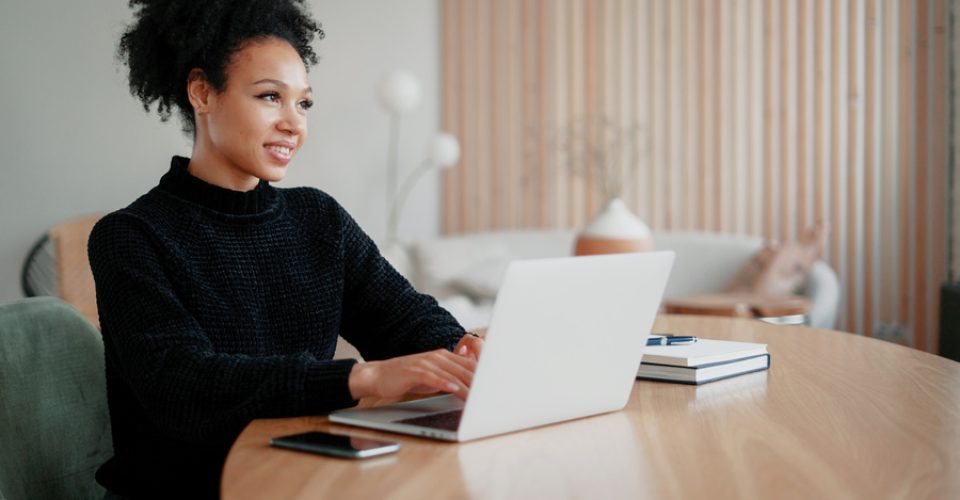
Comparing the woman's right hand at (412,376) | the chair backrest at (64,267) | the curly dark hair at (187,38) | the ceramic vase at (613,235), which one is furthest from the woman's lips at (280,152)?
the chair backrest at (64,267)

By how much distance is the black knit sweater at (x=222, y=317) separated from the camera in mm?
1244

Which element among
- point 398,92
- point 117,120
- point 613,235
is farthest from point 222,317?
point 117,120

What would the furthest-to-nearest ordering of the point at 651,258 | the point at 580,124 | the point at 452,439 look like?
1. the point at 580,124
2. the point at 651,258
3. the point at 452,439

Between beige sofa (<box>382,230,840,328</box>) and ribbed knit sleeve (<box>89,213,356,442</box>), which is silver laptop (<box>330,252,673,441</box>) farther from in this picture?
beige sofa (<box>382,230,840,328</box>)

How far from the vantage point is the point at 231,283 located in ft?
4.91

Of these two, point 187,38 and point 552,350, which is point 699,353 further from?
point 187,38

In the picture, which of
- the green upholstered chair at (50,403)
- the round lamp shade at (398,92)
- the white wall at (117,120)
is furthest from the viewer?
the round lamp shade at (398,92)

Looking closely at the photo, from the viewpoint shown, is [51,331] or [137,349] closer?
[137,349]

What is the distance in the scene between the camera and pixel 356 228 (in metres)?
1.75

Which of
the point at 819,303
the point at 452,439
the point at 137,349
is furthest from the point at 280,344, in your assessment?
the point at 819,303

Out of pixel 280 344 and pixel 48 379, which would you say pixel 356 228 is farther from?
pixel 48 379

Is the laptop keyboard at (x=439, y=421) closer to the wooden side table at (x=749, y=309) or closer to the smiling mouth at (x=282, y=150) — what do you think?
the smiling mouth at (x=282, y=150)

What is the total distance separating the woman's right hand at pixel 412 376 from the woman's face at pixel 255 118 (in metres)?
0.42

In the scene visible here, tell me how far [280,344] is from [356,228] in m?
0.27
